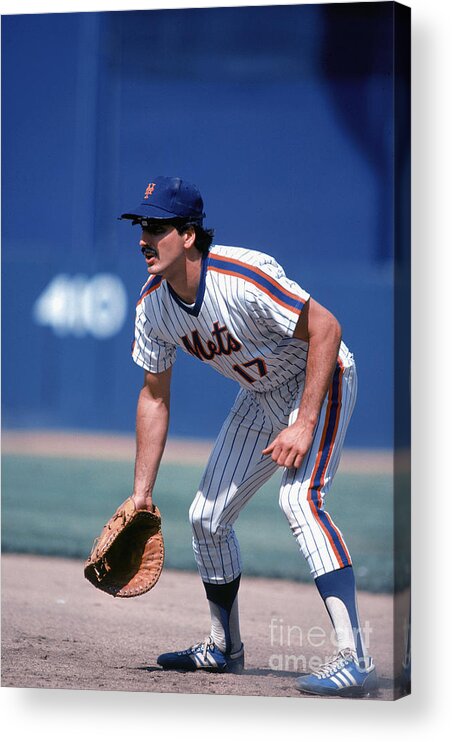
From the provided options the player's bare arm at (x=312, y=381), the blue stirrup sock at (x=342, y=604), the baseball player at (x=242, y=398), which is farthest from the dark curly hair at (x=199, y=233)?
the blue stirrup sock at (x=342, y=604)

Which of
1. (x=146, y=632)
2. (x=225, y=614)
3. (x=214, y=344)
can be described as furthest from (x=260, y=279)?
(x=146, y=632)

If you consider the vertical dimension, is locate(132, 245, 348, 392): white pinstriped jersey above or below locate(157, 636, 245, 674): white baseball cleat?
above

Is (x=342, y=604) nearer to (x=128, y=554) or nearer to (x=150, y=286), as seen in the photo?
(x=128, y=554)

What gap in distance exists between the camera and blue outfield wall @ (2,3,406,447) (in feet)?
19.3

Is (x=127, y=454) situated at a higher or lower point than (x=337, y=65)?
lower

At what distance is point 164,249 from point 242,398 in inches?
23.9

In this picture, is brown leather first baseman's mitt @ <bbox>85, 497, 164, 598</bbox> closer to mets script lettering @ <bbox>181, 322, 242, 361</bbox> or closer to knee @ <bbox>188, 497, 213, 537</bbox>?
knee @ <bbox>188, 497, 213, 537</bbox>

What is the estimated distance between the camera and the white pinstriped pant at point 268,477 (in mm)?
5613

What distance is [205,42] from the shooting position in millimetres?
6031

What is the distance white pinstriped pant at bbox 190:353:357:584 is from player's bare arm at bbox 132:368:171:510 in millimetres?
184

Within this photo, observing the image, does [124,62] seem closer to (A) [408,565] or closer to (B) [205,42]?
(B) [205,42]

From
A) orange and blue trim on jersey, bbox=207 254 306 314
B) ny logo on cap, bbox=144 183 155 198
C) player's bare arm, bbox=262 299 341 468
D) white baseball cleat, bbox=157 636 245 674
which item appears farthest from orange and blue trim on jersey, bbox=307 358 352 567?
ny logo on cap, bbox=144 183 155 198

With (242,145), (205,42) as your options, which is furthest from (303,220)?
(205,42)

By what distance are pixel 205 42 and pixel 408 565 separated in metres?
1.96
